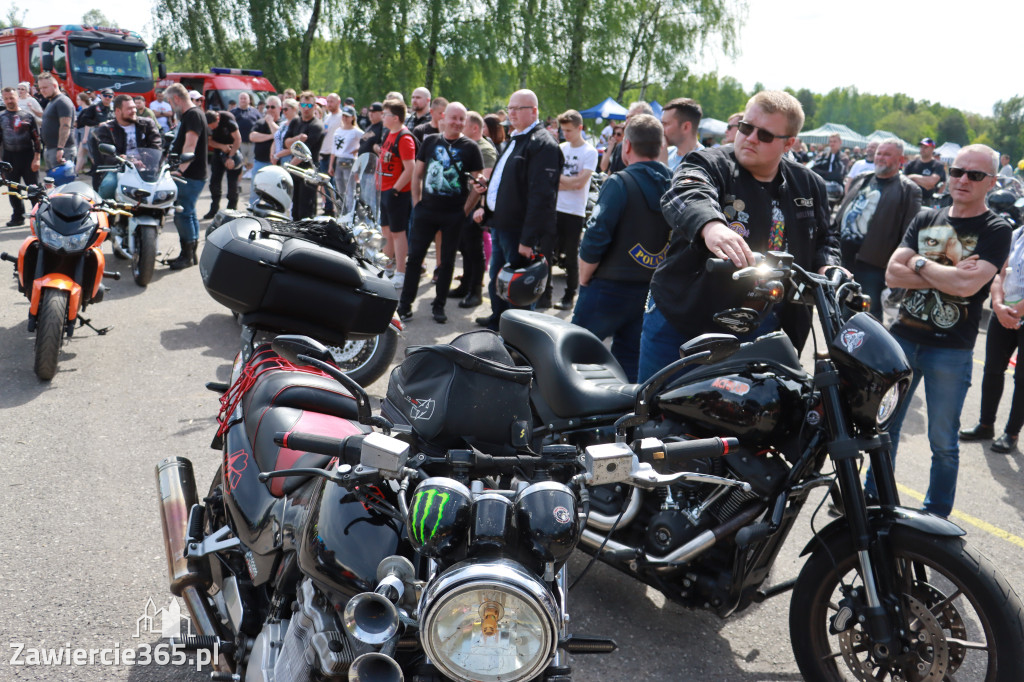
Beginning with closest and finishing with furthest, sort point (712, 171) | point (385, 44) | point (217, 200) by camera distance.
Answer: point (712, 171) < point (217, 200) < point (385, 44)

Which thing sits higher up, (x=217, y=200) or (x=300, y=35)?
(x=300, y=35)

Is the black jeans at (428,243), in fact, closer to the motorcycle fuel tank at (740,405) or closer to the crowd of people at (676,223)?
the crowd of people at (676,223)

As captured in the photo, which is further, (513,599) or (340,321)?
(340,321)

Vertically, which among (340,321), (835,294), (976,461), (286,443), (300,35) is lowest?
(976,461)

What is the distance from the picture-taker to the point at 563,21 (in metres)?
32.3

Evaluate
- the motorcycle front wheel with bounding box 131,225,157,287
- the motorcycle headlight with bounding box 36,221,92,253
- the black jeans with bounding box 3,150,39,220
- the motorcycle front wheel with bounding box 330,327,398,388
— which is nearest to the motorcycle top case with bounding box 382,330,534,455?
the motorcycle front wheel with bounding box 330,327,398,388

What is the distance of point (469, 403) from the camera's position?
6.03 ft

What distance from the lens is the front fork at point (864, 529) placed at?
2.37 metres

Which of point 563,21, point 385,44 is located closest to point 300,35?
point 385,44

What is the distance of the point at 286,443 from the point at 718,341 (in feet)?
2.96

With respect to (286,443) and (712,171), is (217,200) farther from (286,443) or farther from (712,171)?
(286,443)

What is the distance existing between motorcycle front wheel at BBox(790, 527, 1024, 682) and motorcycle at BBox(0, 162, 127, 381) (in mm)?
4685

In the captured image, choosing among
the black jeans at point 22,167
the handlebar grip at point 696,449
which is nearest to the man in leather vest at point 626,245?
the handlebar grip at point 696,449

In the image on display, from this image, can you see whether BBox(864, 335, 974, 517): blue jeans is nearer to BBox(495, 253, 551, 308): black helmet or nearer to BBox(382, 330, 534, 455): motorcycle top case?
BBox(495, 253, 551, 308): black helmet
